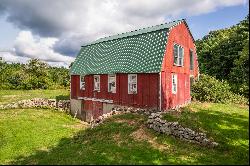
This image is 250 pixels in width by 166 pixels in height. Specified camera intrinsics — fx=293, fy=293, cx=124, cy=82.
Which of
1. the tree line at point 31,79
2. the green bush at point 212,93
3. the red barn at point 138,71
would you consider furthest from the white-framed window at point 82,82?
the tree line at point 31,79

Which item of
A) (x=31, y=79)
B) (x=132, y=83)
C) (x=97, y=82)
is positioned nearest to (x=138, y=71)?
(x=132, y=83)

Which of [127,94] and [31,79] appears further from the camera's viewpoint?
[31,79]

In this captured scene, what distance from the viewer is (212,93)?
110ft

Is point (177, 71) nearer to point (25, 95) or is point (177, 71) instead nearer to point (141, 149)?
point (141, 149)

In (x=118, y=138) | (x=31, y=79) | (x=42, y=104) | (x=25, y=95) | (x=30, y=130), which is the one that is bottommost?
(x=30, y=130)

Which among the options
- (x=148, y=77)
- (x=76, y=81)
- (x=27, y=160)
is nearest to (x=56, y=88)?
(x=76, y=81)

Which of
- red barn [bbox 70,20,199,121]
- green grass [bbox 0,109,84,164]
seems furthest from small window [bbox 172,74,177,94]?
green grass [bbox 0,109,84,164]

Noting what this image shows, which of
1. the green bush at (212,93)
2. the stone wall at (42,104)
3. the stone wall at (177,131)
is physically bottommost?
the stone wall at (177,131)

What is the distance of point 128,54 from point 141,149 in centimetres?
1416

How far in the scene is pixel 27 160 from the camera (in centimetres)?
1847

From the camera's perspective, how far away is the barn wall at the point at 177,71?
2683 cm

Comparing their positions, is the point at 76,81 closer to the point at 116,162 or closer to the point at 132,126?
the point at 132,126

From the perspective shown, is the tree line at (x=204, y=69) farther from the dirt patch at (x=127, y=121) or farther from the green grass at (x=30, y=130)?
the dirt patch at (x=127, y=121)

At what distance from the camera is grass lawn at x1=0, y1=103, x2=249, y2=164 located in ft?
54.0
